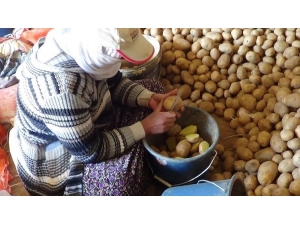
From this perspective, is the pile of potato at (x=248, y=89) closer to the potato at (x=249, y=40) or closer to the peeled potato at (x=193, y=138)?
the potato at (x=249, y=40)

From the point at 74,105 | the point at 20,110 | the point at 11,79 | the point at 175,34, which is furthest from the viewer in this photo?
the point at 175,34

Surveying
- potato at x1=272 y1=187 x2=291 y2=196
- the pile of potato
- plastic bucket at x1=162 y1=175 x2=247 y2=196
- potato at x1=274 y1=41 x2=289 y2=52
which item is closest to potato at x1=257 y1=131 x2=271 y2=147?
the pile of potato

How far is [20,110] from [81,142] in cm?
22

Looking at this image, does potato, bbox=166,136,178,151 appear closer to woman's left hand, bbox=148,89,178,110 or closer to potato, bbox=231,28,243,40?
woman's left hand, bbox=148,89,178,110

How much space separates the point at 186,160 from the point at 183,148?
11 cm

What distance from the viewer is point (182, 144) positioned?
1377 mm

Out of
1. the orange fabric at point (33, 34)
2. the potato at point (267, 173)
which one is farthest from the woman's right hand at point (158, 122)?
the orange fabric at point (33, 34)

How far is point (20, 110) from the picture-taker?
124 centimetres

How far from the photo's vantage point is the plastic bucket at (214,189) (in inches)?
44.3

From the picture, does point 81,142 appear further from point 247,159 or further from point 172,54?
point 172,54

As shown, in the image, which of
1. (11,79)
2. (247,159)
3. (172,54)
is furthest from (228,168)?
(11,79)

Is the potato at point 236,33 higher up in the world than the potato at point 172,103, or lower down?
lower down

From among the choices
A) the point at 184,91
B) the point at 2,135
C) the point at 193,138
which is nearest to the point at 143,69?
the point at 184,91
